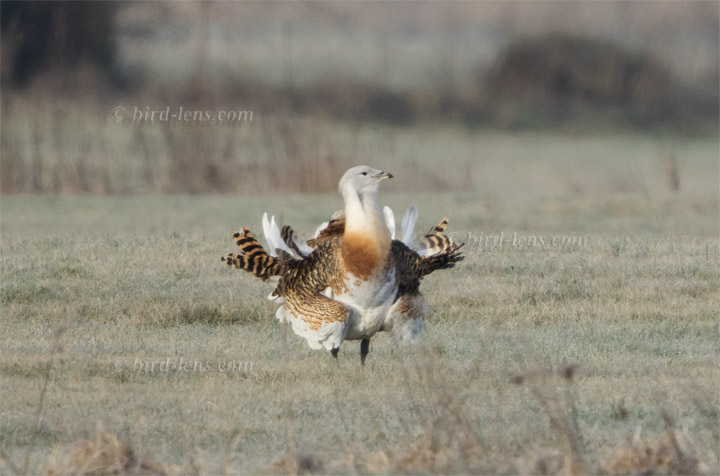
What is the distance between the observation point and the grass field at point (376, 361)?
16.4ft

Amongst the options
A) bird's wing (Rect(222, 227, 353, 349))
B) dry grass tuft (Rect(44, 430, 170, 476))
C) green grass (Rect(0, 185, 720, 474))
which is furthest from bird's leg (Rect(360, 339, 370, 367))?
dry grass tuft (Rect(44, 430, 170, 476))

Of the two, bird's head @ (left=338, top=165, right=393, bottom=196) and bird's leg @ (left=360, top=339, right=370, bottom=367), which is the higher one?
bird's head @ (left=338, top=165, right=393, bottom=196)

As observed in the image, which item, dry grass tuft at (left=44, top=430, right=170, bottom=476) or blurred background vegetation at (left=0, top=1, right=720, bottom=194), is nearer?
dry grass tuft at (left=44, top=430, right=170, bottom=476)

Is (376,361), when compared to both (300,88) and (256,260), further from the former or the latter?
(300,88)

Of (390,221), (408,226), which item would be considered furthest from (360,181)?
(408,226)

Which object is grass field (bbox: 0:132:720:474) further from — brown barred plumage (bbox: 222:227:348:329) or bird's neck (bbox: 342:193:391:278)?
bird's neck (bbox: 342:193:391:278)

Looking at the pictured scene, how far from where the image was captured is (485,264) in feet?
33.5

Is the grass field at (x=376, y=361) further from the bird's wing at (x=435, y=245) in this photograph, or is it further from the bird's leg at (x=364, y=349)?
the bird's wing at (x=435, y=245)

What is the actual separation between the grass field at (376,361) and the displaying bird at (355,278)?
308 millimetres

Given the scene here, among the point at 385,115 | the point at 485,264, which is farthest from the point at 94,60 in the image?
the point at 485,264

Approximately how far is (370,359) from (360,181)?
49.1 inches

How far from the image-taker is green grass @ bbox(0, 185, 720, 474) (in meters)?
5.24

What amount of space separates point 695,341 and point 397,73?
10.4m

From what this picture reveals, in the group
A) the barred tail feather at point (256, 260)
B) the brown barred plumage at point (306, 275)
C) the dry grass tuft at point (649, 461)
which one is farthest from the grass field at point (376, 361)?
the barred tail feather at point (256, 260)
